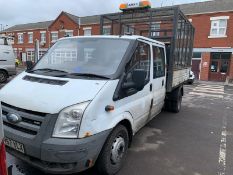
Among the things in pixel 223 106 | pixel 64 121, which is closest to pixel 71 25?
pixel 223 106

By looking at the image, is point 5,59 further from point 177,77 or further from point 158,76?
point 158,76

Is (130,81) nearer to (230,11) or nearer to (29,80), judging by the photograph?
(29,80)

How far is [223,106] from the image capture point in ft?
29.8

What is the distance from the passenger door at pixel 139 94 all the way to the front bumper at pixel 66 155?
0.89 metres

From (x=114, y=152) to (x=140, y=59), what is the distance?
1673mm

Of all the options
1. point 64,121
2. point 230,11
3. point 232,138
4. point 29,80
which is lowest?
point 232,138

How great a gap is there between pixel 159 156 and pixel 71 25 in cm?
3084

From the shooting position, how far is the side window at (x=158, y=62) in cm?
448

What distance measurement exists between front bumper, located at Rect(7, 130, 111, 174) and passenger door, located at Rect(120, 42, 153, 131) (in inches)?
35.2

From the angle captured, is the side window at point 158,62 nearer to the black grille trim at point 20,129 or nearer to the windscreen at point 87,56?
the windscreen at point 87,56

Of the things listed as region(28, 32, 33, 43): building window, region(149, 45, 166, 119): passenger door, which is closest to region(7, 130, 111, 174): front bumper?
region(149, 45, 166, 119): passenger door

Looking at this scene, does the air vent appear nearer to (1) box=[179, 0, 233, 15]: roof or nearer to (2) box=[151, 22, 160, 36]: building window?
(2) box=[151, 22, 160, 36]: building window

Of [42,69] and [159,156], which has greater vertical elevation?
[42,69]

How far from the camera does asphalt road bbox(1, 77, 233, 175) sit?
3584mm
